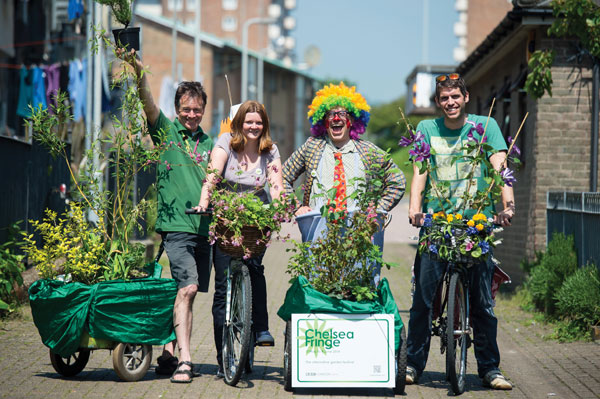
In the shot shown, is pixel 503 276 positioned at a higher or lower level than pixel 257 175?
lower

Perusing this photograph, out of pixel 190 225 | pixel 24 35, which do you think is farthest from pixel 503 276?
pixel 24 35

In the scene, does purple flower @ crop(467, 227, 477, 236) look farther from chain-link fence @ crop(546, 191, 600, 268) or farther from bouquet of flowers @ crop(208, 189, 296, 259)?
chain-link fence @ crop(546, 191, 600, 268)

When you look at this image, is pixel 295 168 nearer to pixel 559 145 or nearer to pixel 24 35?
pixel 559 145

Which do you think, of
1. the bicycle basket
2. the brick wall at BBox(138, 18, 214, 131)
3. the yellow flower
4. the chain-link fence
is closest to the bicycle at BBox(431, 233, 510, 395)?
the yellow flower

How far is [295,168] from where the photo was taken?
7168mm

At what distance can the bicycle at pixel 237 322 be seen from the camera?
645 centimetres

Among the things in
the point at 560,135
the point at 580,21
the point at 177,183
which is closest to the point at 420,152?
the point at 177,183

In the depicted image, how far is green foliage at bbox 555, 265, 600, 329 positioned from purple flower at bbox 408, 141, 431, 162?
3.59 meters

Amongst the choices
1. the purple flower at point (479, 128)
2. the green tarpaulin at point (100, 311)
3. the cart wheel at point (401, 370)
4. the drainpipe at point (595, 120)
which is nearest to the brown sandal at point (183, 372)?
the green tarpaulin at point (100, 311)

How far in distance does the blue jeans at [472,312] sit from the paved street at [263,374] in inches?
9.4

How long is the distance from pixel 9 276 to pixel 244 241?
→ 4224 millimetres

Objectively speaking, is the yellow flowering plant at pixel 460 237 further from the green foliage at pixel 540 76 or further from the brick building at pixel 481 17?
the brick building at pixel 481 17

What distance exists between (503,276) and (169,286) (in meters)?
2.38

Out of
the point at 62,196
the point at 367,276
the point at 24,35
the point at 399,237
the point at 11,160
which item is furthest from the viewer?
the point at 399,237
